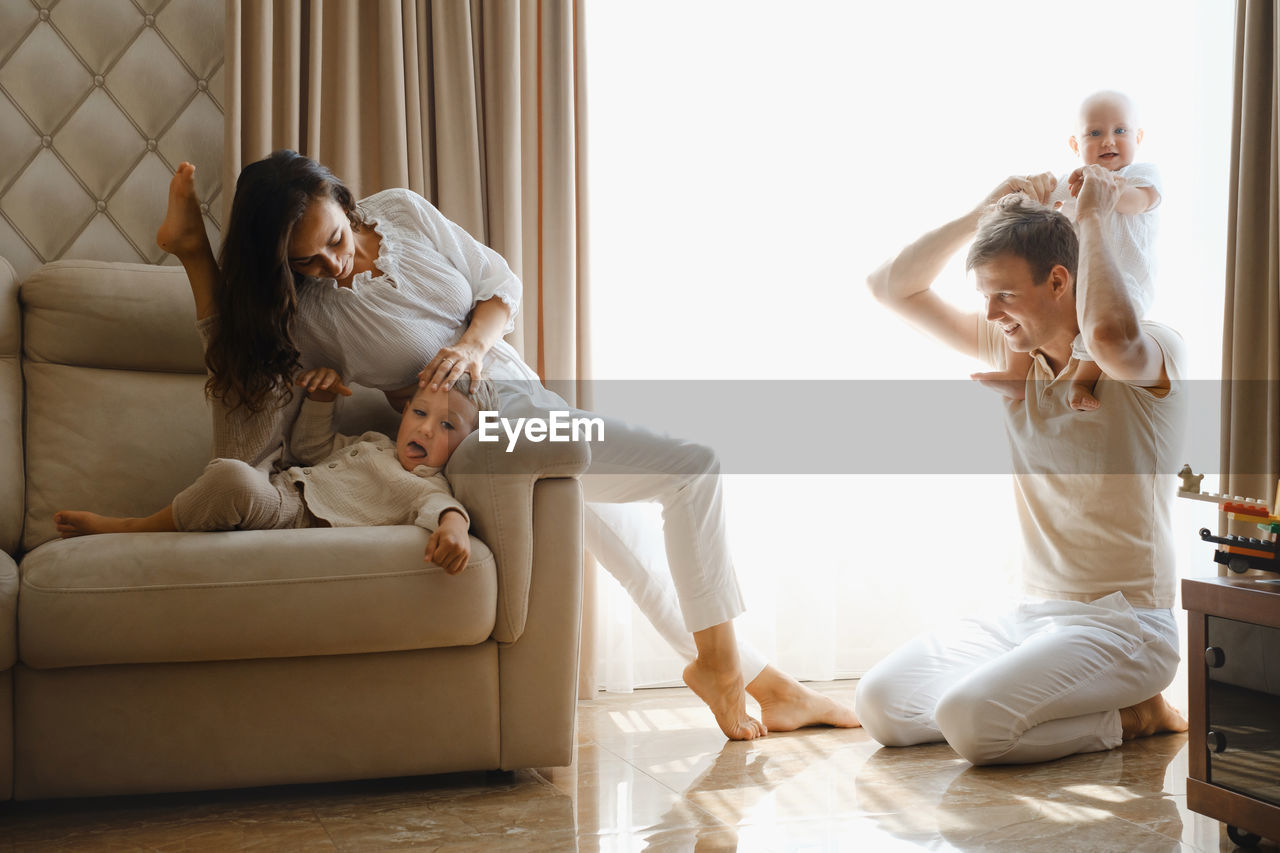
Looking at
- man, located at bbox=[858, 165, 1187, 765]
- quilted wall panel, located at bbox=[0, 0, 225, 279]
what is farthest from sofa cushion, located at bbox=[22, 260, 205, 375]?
man, located at bbox=[858, 165, 1187, 765]

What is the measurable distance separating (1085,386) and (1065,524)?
0.27 meters

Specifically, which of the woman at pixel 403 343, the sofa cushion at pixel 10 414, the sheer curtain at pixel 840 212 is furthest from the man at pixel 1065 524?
the sofa cushion at pixel 10 414

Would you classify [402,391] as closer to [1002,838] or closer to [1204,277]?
[1002,838]

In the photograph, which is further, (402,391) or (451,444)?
(402,391)

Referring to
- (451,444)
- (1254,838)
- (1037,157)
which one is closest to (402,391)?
(451,444)

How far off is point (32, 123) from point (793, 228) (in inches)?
76.7

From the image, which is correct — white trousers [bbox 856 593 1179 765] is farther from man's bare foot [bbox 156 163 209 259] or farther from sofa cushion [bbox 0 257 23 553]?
sofa cushion [bbox 0 257 23 553]

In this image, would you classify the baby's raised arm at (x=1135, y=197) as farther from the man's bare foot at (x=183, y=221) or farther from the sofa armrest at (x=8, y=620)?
the sofa armrest at (x=8, y=620)

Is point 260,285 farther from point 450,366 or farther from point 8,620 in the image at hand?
point 8,620

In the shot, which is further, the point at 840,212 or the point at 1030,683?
the point at 840,212

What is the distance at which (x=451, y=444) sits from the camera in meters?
2.03

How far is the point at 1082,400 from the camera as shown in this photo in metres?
2.03

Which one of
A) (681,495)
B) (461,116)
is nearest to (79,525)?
(681,495)

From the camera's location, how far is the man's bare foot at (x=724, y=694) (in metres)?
2.12
